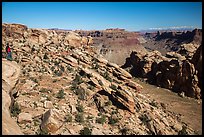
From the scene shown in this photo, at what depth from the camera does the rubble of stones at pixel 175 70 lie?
1168 inches

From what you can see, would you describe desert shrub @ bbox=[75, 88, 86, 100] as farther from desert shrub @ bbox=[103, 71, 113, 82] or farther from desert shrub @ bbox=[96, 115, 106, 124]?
desert shrub @ bbox=[103, 71, 113, 82]

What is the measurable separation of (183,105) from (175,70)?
795cm

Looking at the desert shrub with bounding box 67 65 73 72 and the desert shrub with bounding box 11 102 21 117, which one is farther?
the desert shrub with bounding box 67 65 73 72

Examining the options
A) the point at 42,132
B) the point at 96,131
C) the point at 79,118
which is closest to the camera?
the point at 42,132

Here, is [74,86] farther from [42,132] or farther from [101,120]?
[42,132]

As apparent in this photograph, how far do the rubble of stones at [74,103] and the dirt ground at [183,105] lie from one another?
7.60ft

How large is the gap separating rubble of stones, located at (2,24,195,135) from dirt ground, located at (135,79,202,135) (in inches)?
91.2

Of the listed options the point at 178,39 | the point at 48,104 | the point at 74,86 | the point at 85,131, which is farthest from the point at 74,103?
the point at 178,39

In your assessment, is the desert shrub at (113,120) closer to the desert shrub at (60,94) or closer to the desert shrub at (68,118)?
the desert shrub at (68,118)

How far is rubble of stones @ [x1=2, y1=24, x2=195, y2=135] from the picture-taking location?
477 inches

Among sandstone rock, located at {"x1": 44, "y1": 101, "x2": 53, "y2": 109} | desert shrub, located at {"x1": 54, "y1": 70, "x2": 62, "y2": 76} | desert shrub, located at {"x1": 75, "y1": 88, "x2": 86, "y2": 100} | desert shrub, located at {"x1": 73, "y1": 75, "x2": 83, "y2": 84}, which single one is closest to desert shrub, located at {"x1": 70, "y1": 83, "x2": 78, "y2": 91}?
desert shrub, located at {"x1": 75, "y1": 88, "x2": 86, "y2": 100}

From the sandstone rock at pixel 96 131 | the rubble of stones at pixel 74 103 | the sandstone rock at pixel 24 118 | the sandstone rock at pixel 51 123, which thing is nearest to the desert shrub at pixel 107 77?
the rubble of stones at pixel 74 103

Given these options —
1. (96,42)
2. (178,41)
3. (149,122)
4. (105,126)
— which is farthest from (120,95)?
(178,41)

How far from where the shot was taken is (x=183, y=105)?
26422mm
